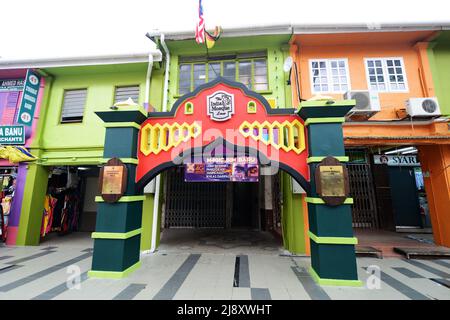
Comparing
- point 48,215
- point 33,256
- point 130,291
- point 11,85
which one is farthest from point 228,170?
point 11,85

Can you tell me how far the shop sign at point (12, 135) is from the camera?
786cm

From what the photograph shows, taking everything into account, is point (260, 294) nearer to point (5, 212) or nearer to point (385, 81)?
point (385, 81)

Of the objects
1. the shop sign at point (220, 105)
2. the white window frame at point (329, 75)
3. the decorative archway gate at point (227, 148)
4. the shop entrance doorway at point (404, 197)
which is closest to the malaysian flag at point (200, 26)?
the decorative archway gate at point (227, 148)

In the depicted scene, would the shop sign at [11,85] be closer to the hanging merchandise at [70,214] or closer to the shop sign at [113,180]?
the hanging merchandise at [70,214]

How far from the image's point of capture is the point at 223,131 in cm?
499

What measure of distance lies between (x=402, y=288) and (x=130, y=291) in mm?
5482

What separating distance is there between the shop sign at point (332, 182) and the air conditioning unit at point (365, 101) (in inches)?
121

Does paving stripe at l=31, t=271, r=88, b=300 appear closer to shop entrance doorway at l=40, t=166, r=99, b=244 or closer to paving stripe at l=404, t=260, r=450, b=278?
shop entrance doorway at l=40, t=166, r=99, b=244

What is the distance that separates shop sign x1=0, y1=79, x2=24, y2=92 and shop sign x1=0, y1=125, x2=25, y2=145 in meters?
1.82

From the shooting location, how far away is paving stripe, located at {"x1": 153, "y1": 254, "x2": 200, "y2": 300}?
154 inches

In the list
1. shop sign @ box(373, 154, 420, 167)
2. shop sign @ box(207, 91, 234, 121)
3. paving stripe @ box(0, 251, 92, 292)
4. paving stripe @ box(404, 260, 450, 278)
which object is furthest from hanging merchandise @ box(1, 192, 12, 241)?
shop sign @ box(373, 154, 420, 167)
